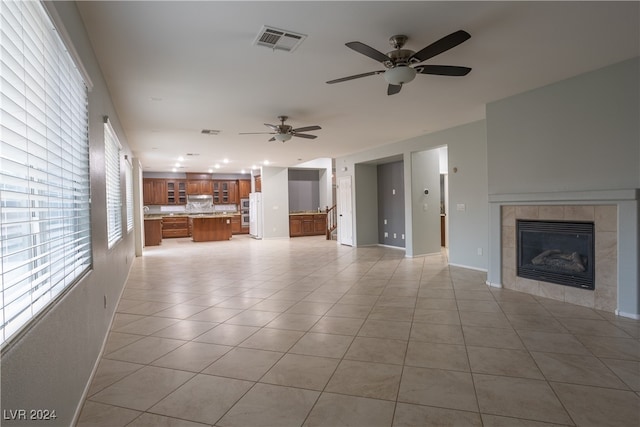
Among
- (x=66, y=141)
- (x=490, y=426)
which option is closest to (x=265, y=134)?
(x=66, y=141)

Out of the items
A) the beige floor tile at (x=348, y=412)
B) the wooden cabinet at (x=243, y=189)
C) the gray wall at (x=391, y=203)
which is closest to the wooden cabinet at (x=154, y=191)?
the wooden cabinet at (x=243, y=189)

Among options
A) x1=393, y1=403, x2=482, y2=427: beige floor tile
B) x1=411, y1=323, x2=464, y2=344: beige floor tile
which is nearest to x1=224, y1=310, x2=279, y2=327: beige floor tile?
x1=411, y1=323, x2=464, y2=344: beige floor tile

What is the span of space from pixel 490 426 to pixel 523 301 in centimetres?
280

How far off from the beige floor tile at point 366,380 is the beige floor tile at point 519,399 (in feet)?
1.79

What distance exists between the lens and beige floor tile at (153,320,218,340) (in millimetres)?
3324

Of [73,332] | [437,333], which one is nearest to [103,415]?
[73,332]

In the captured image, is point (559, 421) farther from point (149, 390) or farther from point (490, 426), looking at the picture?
point (149, 390)

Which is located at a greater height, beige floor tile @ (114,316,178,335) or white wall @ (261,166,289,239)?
white wall @ (261,166,289,239)

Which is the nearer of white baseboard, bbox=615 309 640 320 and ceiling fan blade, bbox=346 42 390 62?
ceiling fan blade, bbox=346 42 390 62

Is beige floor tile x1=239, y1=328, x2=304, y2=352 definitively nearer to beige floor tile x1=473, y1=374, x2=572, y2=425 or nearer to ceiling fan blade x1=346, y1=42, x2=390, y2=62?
beige floor tile x1=473, y1=374, x2=572, y2=425

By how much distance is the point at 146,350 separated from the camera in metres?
3.01

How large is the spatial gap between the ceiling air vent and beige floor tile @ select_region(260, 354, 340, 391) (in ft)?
8.83

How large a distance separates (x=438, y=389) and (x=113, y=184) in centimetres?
461

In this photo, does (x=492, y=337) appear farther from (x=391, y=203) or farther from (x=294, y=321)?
(x=391, y=203)
